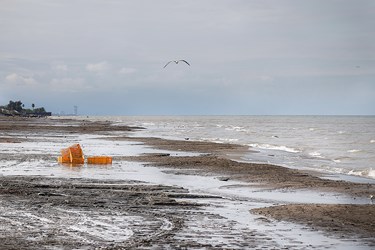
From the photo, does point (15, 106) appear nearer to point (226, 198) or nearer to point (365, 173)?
point (365, 173)

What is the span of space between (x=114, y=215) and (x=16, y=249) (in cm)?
372

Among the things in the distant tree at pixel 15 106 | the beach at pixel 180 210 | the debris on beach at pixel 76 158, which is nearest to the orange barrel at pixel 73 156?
the debris on beach at pixel 76 158

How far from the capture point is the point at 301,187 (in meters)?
19.5

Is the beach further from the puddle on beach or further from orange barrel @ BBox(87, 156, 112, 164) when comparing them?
orange barrel @ BBox(87, 156, 112, 164)

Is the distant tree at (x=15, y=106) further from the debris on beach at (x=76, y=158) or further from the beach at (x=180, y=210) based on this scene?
the beach at (x=180, y=210)

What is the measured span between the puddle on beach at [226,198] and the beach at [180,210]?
23 millimetres

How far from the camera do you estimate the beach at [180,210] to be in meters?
10.5

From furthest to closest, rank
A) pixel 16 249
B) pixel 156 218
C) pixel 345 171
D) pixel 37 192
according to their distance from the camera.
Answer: pixel 345 171 → pixel 37 192 → pixel 156 218 → pixel 16 249

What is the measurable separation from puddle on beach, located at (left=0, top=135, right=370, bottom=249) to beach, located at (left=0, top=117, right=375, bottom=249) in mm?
23

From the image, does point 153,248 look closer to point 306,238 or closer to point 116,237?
point 116,237

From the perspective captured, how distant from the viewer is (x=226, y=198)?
16.3 metres

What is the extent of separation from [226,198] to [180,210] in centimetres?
277

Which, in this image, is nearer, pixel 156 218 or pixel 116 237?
pixel 116 237

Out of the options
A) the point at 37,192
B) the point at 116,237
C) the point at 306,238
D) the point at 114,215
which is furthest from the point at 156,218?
the point at 37,192
